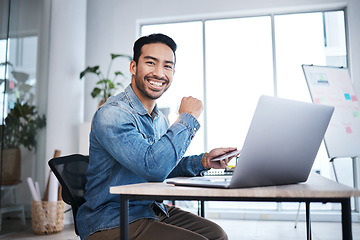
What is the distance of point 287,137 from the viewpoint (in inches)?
35.4

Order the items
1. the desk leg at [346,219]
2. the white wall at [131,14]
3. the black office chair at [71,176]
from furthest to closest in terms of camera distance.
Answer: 1. the white wall at [131,14]
2. the black office chair at [71,176]
3. the desk leg at [346,219]

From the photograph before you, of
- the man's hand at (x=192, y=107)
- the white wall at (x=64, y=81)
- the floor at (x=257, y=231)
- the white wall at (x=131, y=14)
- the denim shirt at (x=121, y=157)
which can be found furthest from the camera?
the white wall at (x=131, y=14)

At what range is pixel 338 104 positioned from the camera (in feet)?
11.3

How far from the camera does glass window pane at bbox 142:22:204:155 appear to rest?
4.45 m

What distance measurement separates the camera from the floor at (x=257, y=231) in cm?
315

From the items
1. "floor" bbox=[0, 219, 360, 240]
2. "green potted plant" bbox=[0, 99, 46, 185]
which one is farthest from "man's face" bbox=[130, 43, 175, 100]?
"green potted plant" bbox=[0, 99, 46, 185]

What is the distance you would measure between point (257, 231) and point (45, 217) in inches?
81.0

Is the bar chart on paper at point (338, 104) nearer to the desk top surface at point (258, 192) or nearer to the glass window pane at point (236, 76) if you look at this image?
the glass window pane at point (236, 76)

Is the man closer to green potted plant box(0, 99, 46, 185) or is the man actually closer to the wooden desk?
the wooden desk

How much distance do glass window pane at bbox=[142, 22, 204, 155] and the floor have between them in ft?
3.95

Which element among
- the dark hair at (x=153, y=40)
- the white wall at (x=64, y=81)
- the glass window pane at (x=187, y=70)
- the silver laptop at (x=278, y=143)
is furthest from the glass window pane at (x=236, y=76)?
the silver laptop at (x=278, y=143)

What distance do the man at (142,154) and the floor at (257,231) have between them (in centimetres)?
202

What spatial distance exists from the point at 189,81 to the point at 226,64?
0.52 m

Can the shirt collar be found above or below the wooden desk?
above
